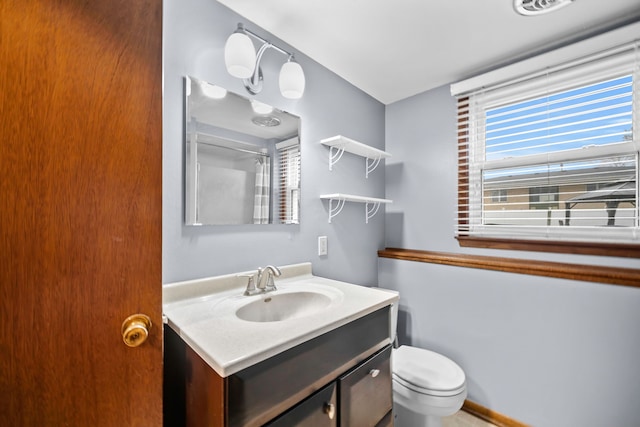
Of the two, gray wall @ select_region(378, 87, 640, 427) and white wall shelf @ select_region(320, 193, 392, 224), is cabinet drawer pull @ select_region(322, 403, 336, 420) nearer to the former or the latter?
white wall shelf @ select_region(320, 193, 392, 224)

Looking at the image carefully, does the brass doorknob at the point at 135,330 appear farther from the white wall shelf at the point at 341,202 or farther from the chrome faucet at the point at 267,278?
the white wall shelf at the point at 341,202

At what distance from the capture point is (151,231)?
26.9 inches

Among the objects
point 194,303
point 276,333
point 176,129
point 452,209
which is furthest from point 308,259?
point 452,209

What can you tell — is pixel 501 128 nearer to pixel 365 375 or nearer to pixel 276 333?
pixel 365 375

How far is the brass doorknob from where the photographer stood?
644 millimetres

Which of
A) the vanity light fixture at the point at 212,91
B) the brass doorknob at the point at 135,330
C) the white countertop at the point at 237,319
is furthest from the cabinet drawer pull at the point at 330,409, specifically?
the vanity light fixture at the point at 212,91

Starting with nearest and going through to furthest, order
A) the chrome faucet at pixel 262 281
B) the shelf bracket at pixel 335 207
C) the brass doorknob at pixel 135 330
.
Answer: the brass doorknob at pixel 135 330
the chrome faucet at pixel 262 281
the shelf bracket at pixel 335 207

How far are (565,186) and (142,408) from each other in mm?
2189

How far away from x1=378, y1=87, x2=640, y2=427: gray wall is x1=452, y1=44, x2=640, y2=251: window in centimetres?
14

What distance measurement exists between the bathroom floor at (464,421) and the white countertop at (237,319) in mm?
1157

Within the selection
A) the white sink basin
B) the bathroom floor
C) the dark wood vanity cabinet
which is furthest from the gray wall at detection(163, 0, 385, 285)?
the bathroom floor

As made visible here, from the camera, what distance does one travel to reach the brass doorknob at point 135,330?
64 centimetres

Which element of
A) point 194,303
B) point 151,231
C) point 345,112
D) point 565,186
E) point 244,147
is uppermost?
point 345,112

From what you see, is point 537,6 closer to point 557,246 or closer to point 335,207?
point 557,246
